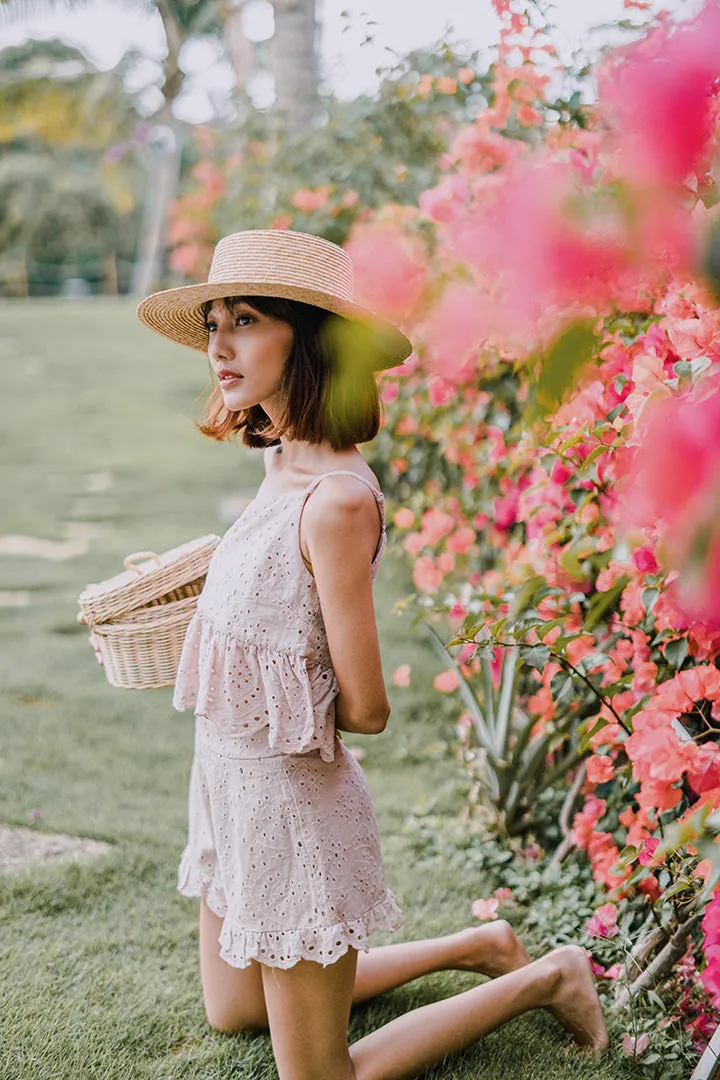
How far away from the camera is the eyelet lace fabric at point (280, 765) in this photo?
1961mm

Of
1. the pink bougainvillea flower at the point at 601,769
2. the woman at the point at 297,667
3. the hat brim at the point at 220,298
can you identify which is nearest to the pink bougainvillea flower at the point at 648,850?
the pink bougainvillea flower at the point at 601,769

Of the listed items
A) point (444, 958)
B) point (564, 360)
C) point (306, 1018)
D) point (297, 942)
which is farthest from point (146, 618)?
point (564, 360)

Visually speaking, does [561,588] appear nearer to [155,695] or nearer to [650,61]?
[650,61]

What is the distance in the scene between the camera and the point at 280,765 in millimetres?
2002

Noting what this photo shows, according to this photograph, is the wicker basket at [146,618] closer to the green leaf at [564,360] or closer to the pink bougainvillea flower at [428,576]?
the pink bougainvillea flower at [428,576]

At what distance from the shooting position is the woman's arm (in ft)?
6.13

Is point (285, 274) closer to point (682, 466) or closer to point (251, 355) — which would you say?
point (251, 355)

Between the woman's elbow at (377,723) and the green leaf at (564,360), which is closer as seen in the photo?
the green leaf at (564,360)

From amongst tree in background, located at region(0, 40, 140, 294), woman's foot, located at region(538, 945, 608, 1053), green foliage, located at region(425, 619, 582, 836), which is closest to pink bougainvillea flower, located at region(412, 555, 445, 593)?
green foliage, located at region(425, 619, 582, 836)

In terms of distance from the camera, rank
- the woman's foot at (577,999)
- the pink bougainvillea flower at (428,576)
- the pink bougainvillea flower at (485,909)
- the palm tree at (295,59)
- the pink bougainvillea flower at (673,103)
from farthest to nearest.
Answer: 1. the palm tree at (295,59)
2. the pink bougainvillea flower at (428,576)
3. the pink bougainvillea flower at (485,909)
4. the woman's foot at (577,999)
5. the pink bougainvillea flower at (673,103)

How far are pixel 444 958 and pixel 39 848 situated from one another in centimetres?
144

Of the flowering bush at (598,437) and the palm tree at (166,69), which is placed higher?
the flowering bush at (598,437)

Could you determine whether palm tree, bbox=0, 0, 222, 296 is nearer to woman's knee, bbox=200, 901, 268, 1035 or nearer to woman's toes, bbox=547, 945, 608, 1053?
woman's knee, bbox=200, 901, 268, 1035

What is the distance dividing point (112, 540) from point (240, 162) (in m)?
3.01
